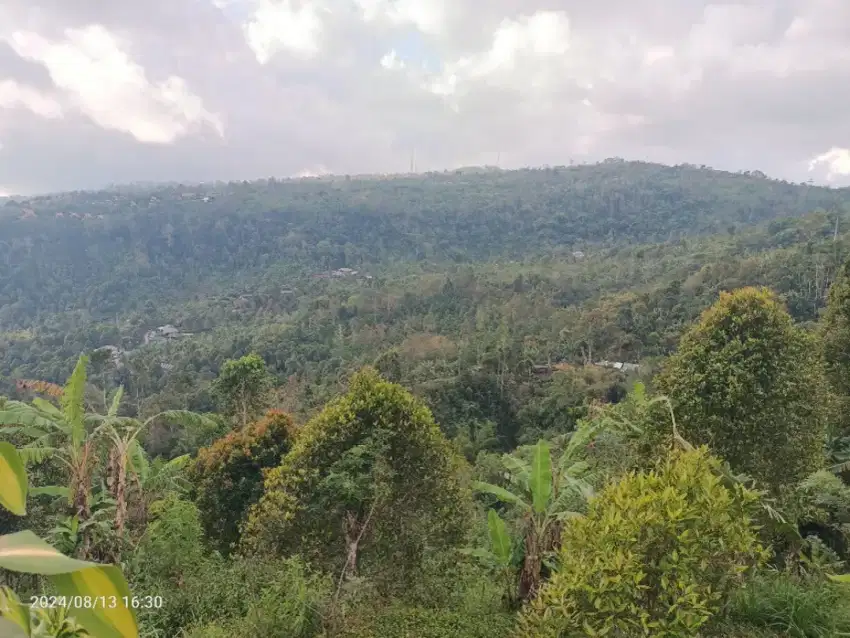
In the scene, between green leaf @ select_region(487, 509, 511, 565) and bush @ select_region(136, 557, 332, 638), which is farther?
green leaf @ select_region(487, 509, 511, 565)

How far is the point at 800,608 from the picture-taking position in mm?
4562

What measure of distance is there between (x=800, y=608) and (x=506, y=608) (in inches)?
109

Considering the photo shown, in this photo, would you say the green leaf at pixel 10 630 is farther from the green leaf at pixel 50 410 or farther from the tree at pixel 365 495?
the green leaf at pixel 50 410

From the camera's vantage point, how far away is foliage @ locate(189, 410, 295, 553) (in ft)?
39.6

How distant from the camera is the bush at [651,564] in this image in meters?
3.44

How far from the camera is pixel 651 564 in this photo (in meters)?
3.53

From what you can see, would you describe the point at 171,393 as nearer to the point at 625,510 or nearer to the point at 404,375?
the point at 404,375

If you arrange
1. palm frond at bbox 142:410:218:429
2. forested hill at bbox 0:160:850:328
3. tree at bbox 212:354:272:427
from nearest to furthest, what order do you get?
palm frond at bbox 142:410:218:429 → tree at bbox 212:354:272:427 → forested hill at bbox 0:160:850:328

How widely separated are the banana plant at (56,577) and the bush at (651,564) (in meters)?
3.27

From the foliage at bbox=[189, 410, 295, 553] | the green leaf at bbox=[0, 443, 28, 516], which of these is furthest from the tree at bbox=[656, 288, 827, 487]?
the foliage at bbox=[189, 410, 295, 553]

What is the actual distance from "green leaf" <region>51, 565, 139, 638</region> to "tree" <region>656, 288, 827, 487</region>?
23.0 ft

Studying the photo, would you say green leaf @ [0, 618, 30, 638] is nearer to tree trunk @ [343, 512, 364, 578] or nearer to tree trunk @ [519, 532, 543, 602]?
tree trunk @ [519, 532, 543, 602]

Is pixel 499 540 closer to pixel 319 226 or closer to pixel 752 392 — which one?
pixel 752 392

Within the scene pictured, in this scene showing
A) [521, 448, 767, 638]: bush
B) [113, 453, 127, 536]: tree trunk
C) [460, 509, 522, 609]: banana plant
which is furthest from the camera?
[113, 453, 127, 536]: tree trunk
